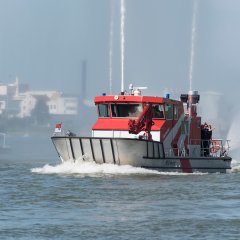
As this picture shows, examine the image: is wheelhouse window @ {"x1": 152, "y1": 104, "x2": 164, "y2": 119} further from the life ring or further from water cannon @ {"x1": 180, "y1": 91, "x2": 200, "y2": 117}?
the life ring

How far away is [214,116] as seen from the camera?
14812 centimetres

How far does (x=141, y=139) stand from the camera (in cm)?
5309

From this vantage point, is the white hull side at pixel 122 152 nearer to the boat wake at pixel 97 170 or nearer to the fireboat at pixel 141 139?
the fireboat at pixel 141 139

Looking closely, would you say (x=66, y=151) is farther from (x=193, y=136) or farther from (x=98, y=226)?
(x=98, y=226)

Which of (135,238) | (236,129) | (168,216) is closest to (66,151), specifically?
(168,216)

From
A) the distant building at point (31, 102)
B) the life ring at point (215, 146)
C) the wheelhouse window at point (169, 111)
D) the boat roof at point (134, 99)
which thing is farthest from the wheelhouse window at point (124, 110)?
the distant building at point (31, 102)

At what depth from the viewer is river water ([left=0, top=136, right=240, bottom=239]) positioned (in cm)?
3300

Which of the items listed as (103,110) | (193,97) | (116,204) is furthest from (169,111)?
(116,204)

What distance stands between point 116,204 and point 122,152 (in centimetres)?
1359

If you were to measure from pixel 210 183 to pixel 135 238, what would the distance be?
19113mm

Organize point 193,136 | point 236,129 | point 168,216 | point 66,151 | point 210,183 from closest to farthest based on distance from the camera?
point 168,216 < point 210,183 < point 66,151 < point 193,136 < point 236,129

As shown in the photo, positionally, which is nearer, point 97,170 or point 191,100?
point 97,170

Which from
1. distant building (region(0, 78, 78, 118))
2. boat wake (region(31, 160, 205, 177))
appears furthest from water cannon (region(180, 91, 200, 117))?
distant building (region(0, 78, 78, 118))

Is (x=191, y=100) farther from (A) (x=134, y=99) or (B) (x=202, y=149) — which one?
(A) (x=134, y=99)
